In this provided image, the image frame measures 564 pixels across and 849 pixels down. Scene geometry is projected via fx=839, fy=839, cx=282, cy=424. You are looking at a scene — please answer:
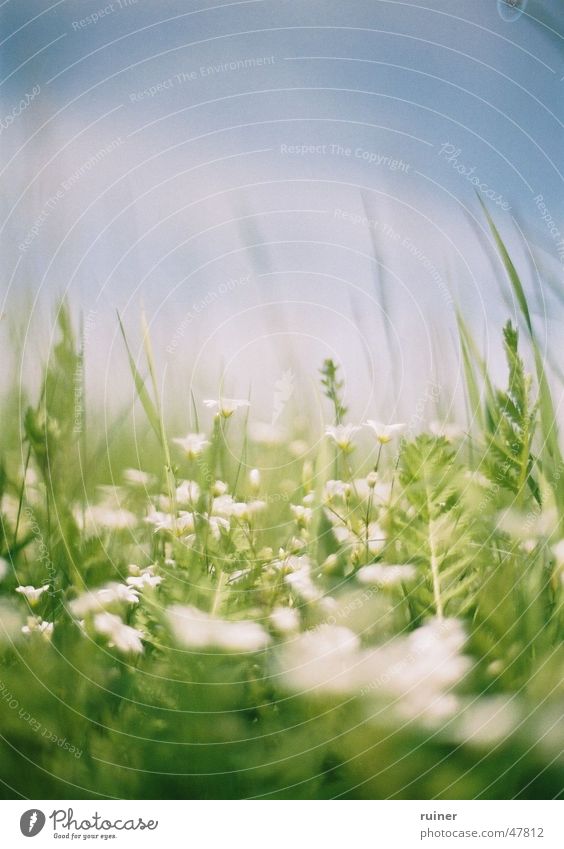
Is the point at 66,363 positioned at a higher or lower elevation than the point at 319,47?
lower

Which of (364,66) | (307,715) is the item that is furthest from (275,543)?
(364,66)

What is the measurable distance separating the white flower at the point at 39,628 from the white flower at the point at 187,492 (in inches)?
7.5

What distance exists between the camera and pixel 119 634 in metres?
0.89

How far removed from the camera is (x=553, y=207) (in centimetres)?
96

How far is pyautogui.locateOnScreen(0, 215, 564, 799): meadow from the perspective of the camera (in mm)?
890

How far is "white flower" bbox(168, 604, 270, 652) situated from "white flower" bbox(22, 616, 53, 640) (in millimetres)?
129

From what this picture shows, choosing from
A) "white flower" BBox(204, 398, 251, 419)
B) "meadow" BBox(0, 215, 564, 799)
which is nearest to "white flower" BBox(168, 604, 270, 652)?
"meadow" BBox(0, 215, 564, 799)

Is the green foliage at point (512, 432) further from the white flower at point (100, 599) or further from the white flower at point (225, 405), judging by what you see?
the white flower at point (100, 599)

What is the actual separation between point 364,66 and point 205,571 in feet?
1.94

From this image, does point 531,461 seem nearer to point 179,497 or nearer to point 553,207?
point 553,207

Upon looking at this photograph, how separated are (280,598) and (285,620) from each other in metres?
0.02

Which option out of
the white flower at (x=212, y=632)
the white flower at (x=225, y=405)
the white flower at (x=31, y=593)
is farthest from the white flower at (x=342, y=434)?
the white flower at (x=31, y=593)

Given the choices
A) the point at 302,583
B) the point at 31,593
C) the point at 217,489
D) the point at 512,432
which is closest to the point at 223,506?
the point at 217,489

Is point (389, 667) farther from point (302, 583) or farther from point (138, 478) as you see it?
point (138, 478)
